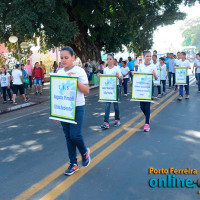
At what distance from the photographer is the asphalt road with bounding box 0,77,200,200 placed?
13.5ft

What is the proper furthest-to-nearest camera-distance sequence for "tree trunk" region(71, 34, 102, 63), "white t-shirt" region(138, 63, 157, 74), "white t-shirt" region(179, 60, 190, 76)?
"tree trunk" region(71, 34, 102, 63) < "white t-shirt" region(179, 60, 190, 76) < "white t-shirt" region(138, 63, 157, 74)

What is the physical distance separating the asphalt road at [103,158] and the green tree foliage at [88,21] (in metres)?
7.57

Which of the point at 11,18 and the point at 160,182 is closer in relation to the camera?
the point at 160,182

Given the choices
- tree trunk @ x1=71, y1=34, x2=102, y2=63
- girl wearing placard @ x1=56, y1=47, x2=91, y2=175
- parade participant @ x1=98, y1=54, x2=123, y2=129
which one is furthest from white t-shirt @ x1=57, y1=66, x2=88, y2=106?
tree trunk @ x1=71, y1=34, x2=102, y2=63

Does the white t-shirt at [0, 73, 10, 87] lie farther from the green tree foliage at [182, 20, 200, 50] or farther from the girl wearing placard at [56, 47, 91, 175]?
the green tree foliage at [182, 20, 200, 50]

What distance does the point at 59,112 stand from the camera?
4805 millimetres

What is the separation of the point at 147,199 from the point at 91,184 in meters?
0.86

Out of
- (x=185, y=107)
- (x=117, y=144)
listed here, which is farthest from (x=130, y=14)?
(x=117, y=144)

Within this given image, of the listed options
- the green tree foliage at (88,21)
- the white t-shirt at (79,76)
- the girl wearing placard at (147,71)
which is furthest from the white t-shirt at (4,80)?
the white t-shirt at (79,76)

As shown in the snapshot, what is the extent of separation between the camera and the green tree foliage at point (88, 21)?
15031 mm

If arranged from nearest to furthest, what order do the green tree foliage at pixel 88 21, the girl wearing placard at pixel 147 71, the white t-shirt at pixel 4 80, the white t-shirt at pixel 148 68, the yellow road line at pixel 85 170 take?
the yellow road line at pixel 85 170
the girl wearing placard at pixel 147 71
the white t-shirt at pixel 148 68
the white t-shirt at pixel 4 80
the green tree foliage at pixel 88 21

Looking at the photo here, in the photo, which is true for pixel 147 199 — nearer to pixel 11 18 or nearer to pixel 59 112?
pixel 59 112

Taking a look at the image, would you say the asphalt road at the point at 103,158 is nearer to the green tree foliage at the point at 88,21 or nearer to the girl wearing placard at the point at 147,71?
the girl wearing placard at the point at 147,71

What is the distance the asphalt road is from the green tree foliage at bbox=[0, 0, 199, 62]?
7.57 metres
